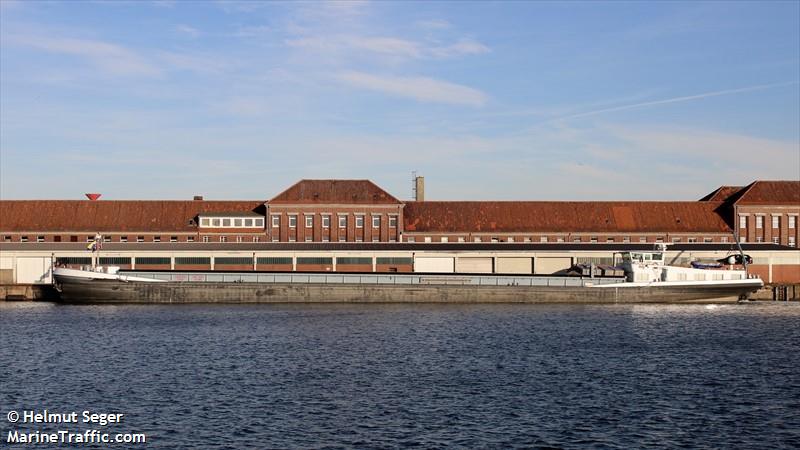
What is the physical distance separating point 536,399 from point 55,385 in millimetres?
24936

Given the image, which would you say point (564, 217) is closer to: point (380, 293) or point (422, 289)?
point (422, 289)

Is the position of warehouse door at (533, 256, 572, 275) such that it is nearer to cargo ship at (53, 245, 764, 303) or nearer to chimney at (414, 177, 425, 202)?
cargo ship at (53, 245, 764, 303)

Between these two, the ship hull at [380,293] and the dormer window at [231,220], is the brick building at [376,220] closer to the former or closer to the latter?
the dormer window at [231,220]

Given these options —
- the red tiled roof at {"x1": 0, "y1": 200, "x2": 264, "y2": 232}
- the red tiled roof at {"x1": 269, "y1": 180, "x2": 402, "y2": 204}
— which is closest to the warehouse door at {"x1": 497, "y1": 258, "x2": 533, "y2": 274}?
the red tiled roof at {"x1": 269, "y1": 180, "x2": 402, "y2": 204}

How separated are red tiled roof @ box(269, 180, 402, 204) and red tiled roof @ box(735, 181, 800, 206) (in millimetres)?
50655

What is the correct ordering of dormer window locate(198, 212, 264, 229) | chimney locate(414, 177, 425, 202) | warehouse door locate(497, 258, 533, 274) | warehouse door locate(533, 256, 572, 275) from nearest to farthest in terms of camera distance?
warehouse door locate(533, 256, 572, 275) < warehouse door locate(497, 258, 533, 274) < dormer window locate(198, 212, 264, 229) < chimney locate(414, 177, 425, 202)

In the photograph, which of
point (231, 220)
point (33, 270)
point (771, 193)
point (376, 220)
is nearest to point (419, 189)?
point (376, 220)

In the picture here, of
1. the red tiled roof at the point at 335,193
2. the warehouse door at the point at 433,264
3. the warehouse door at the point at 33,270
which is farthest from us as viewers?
the red tiled roof at the point at 335,193

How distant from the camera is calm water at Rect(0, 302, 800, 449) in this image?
38781 mm

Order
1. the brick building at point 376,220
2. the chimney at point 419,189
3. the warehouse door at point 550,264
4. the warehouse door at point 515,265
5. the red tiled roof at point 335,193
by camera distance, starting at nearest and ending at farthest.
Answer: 1. the warehouse door at point 550,264
2. the warehouse door at point 515,265
3. the brick building at point 376,220
4. the red tiled roof at point 335,193
5. the chimney at point 419,189

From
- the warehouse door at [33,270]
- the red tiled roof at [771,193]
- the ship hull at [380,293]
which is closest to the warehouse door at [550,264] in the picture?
the ship hull at [380,293]

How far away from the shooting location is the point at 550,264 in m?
109

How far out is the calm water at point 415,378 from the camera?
3878cm

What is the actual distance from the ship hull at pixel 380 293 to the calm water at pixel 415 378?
13.6 meters
